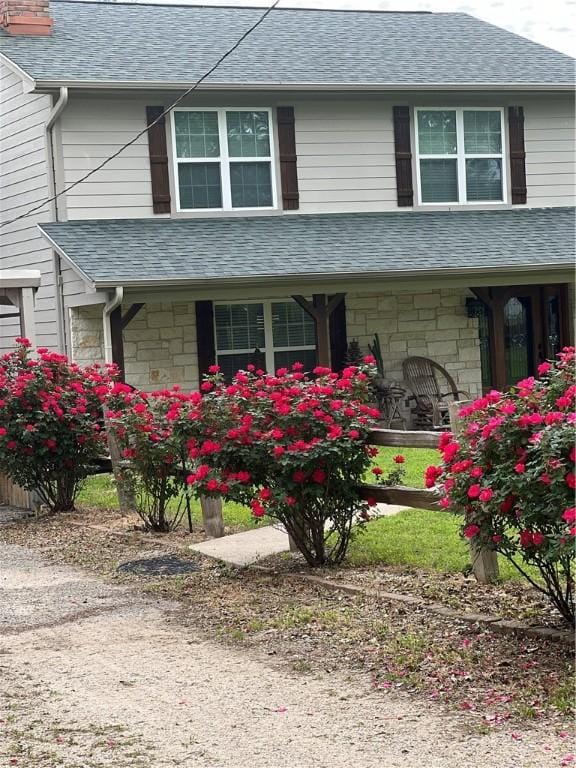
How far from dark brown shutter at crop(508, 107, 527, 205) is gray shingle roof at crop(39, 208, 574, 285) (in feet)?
1.52

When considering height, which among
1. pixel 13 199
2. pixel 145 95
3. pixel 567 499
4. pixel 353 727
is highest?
pixel 145 95

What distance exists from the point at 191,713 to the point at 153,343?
438 inches

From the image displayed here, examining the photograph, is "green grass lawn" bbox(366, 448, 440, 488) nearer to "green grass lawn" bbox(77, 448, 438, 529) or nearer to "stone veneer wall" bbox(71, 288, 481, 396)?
"green grass lawn" bbox(77, 448, 438, 529)

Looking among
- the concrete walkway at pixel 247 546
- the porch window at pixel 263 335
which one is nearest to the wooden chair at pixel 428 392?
the porch window at pixel 263 335

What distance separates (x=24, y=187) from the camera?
55.5 feet

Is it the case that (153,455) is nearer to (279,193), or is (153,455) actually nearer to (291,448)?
(291,448)

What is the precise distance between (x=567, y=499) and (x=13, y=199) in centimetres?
1373

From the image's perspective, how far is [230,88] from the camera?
52.8 ft

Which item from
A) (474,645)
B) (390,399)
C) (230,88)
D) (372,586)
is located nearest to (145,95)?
(230,88)

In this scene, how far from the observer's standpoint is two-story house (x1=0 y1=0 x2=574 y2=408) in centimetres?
1545

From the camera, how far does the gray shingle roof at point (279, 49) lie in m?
16.3

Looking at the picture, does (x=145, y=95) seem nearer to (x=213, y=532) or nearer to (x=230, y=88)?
(x=230, y=88)

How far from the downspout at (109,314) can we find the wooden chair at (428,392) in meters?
4.70

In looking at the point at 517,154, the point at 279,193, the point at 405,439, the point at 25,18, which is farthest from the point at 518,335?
the point at 405,439
